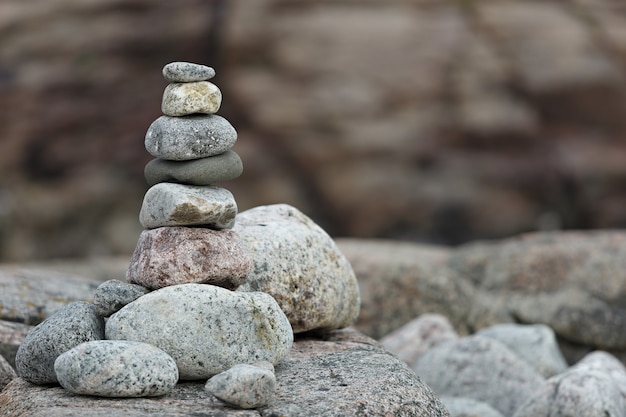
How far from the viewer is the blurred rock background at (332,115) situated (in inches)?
832

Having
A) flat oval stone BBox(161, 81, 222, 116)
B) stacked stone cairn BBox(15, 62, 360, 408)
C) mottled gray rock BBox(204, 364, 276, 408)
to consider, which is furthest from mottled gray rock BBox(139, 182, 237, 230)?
mottled gray rock BBox(204, 364, 276, 408)

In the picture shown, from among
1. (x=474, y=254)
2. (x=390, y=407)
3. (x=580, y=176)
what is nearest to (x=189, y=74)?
(x=390, y=407)

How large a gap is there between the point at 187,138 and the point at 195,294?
1106 millimetres

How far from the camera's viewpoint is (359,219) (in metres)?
21.2

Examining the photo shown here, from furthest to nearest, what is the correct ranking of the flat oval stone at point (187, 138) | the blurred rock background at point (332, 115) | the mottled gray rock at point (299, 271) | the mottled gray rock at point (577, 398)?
the blurred rock background at point (332, 115) → the mottled gray rock at point (577, 398) → the mottled gray rock at point (299, 271) → the flat oval stone at point (187, 138)

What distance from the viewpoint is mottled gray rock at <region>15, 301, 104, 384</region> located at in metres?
5.61

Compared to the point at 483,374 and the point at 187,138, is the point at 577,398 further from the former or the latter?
the point at 187,138

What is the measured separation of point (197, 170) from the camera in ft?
20.5

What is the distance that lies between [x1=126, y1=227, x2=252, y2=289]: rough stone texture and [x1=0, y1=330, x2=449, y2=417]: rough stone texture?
73 centimetres

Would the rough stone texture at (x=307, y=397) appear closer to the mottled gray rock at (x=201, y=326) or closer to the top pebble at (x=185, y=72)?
the mottled gray rock at (x=201, y=326)

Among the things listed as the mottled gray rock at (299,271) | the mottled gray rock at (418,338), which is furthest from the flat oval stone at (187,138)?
the mottled gray rock at (418,338)

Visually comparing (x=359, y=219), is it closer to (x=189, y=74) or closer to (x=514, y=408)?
(x=514, y=408)

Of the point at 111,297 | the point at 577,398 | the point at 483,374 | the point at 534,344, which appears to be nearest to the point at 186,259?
the point at 111,297

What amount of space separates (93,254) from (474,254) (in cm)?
1072
